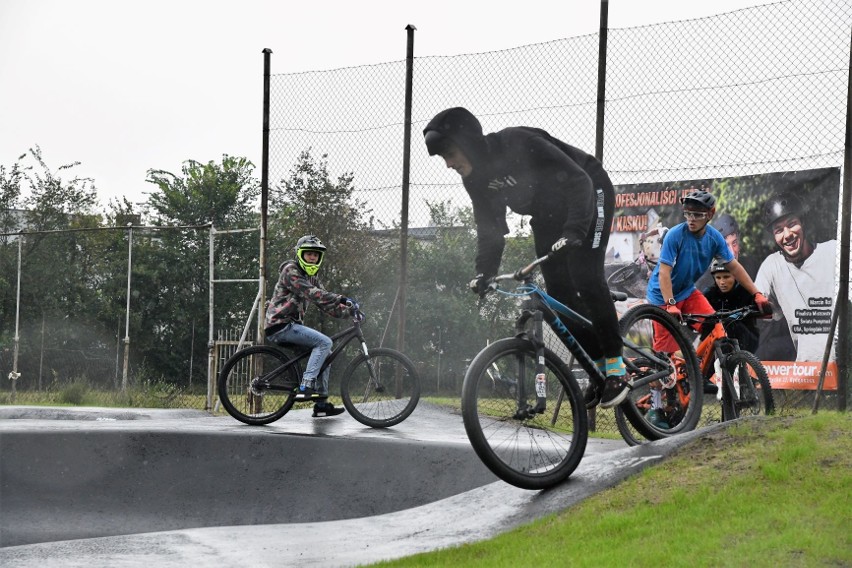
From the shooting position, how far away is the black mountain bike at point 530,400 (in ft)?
15.8

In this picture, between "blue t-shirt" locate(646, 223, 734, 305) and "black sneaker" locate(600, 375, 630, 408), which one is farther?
"blue t-shirt" locate(646, 223, 734, 305)

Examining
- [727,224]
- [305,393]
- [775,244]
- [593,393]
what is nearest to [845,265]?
[775,244]

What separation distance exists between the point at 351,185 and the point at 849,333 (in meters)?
5.63

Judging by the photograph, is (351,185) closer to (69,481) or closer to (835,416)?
(69,481)

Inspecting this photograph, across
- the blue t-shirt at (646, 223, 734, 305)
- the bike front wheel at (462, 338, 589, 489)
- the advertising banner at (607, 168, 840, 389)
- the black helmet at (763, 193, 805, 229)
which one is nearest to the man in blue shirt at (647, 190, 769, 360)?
the blue t-shirt at (646, 223, 734, 305)


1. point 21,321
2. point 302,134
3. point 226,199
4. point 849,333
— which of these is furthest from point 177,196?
point 849,333

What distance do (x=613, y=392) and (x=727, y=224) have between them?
22.0ft

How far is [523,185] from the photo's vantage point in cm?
531

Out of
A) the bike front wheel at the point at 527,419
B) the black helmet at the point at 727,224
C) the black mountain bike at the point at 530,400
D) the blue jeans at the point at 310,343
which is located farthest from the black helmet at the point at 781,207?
the bike front wheel at the point at 527,419

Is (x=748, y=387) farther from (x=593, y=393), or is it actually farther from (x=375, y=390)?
(x=375, y=390)

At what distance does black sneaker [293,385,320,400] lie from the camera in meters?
8.58

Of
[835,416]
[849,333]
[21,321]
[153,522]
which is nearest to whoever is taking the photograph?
[835,416]

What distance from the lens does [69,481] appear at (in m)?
6.25

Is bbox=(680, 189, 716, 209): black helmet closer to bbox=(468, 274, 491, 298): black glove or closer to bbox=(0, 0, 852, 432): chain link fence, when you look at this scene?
bbox=(468, 274, 491, 298): black glove
